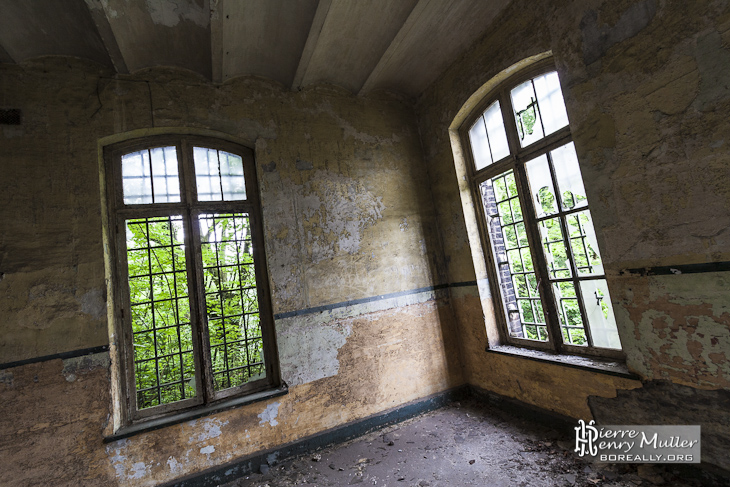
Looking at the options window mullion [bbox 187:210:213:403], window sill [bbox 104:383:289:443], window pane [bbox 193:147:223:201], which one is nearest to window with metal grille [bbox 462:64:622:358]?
window sill [bbox 104:383:289:443]

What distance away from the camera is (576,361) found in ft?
8.49

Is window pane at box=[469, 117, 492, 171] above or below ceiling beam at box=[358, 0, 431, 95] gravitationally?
below

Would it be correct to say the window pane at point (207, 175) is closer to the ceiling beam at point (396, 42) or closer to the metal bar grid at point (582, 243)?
the ceiling beam at point (396, 42)

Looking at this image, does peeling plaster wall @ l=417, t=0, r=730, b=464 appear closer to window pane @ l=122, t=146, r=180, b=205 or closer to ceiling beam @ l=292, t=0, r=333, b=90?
ceiling beam @ l=292, t=0, r=333, b=90

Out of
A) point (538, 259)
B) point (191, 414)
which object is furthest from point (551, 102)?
point (191, 414)

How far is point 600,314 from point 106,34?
4.27 metres

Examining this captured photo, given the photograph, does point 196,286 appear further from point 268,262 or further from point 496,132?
point 496,132

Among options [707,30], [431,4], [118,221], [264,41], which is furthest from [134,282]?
[707,30]

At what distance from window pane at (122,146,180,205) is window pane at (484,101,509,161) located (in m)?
2.99

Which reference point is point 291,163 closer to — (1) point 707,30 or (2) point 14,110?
(2) point 14,110

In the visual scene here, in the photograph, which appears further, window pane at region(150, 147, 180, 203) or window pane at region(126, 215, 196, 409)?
window pane at region(150, 147, 180, 203)

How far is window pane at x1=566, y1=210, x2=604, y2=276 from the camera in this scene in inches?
99.0

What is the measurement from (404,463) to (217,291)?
6.87 ft

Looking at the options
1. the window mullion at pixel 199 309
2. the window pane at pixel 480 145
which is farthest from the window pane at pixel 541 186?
the window mullion at pixel 199 309
